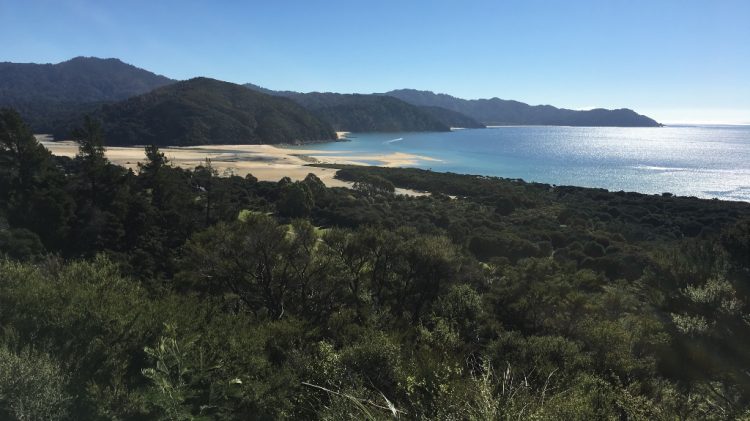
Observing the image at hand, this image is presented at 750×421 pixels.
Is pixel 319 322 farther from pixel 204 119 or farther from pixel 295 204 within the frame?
pixel 204 119

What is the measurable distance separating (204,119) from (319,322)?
134 metres

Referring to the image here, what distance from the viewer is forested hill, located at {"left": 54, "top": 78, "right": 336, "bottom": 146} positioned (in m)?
124

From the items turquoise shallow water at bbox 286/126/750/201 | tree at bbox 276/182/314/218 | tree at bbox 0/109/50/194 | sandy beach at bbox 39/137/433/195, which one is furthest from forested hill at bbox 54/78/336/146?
tree at bbox 0/109/50/194

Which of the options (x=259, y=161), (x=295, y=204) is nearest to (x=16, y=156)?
(x=295, y=204)

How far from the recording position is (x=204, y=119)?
136 metres

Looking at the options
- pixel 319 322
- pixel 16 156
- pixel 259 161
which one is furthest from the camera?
pixel 259 161

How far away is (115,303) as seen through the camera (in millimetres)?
12523

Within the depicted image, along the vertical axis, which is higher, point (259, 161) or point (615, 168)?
point (259, 161)

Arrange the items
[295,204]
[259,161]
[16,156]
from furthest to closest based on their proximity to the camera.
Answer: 1. [259,161]
2. [295,204]
3. [16,156]

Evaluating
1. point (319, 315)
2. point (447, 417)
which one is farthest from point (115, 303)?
point (447, 417)

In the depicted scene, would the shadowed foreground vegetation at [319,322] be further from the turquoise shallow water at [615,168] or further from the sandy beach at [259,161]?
the turquoise shallow water at [615,168]

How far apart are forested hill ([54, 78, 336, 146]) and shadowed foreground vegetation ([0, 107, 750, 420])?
302 feet

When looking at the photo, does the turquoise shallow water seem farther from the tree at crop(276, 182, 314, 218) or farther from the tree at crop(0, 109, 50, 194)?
the tree at crop(0, 109, 50, 194)

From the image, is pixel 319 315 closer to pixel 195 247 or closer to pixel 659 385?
pixel 195 247
